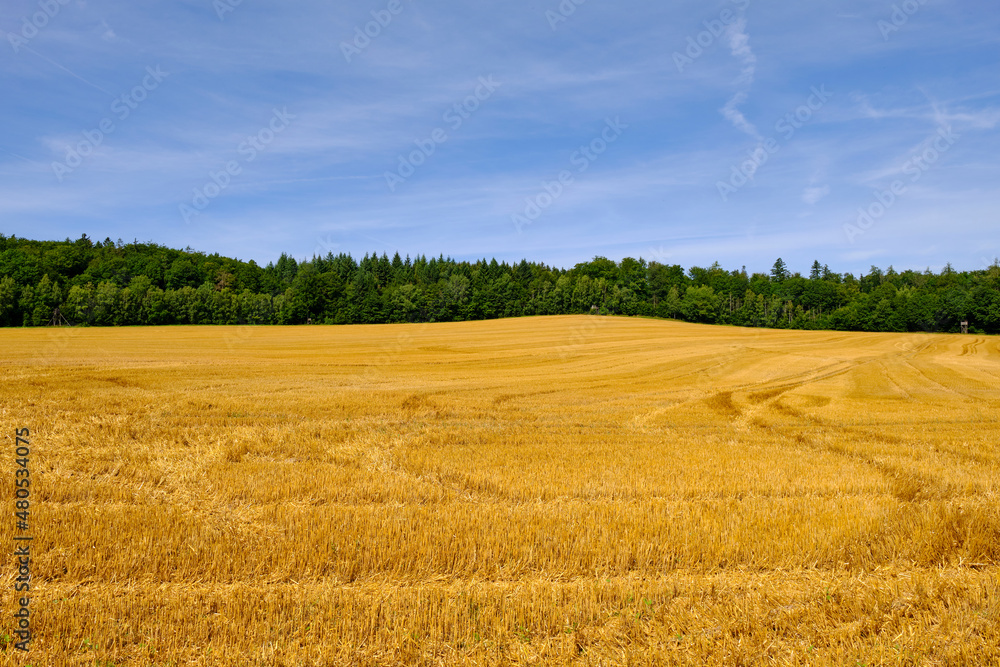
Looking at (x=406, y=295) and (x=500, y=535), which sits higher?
(x=406, y=295)

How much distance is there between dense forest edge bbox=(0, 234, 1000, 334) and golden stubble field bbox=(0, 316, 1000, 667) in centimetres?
8590

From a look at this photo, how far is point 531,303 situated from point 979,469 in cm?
10406

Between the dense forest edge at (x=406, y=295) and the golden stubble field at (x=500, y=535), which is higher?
the dense forest edge at (x=406, y=295)

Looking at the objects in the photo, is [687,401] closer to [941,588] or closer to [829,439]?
[829,439]

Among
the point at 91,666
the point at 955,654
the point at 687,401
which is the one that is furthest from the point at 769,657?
the point at 687,401

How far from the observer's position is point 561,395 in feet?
73.9

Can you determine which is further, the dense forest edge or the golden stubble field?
the dense forest edge

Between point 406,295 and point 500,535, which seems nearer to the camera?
point 500,535

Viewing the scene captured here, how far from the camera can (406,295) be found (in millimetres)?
106625

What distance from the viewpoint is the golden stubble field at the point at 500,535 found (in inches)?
195

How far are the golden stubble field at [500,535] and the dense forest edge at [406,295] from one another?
3382 inches

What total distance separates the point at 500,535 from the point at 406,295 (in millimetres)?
101739

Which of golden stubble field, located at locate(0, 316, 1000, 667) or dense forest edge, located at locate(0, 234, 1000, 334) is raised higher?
dense forest edge, located at locate(0, 234, 1000, 334)

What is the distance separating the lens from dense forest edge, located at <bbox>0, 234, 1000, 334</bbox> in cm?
8825
